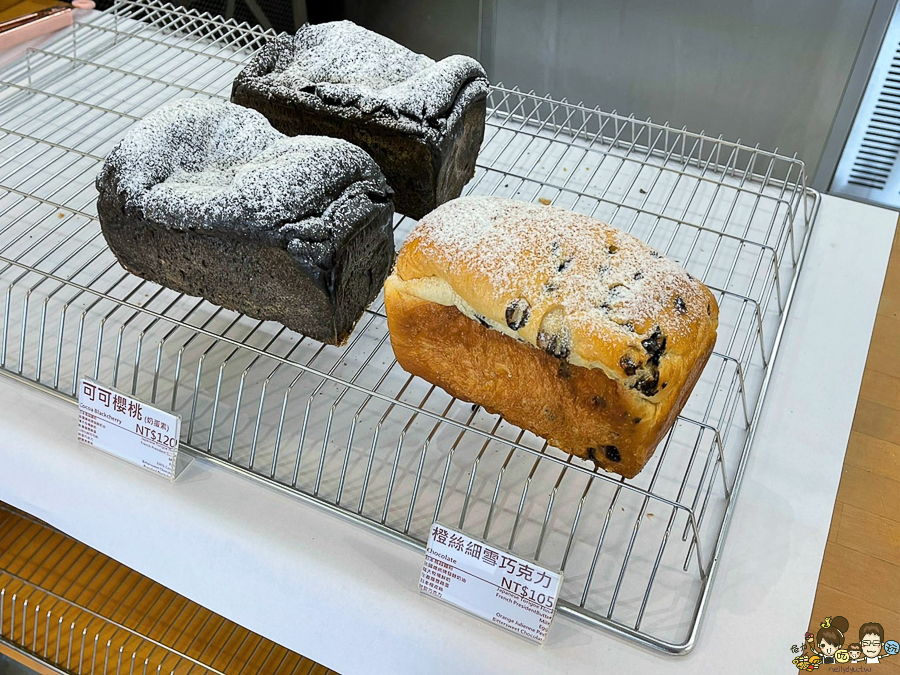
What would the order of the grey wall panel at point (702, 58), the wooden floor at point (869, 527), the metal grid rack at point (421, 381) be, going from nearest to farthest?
1. the metal grid rack at point (421, 381)
2. the wooden floor at point (869, 527)
3. the grey wall panel at point (702, 58)

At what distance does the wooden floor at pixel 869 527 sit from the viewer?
1276 mm

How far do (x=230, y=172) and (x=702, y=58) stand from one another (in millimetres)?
1675

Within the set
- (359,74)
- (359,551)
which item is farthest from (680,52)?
(359,551)

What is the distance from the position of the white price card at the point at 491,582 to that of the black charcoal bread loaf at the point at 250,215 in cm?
37

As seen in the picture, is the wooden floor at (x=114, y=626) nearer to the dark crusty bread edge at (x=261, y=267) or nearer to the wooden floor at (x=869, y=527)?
the dark crusty bread edge at (x=261, y=267)

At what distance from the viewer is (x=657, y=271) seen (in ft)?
3.36

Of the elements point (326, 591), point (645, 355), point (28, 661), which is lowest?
point (28, 661)

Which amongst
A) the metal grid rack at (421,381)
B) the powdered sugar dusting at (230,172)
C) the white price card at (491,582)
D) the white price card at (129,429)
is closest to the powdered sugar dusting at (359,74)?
the powdered sugar dusting at (230,172)

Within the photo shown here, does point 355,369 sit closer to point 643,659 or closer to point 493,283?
point 493,283

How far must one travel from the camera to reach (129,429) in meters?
1.13

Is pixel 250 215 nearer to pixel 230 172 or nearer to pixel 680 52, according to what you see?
pixel 230 172

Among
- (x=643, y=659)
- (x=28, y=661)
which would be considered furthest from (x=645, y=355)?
(x=28, y=661)

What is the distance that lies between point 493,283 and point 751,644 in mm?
530

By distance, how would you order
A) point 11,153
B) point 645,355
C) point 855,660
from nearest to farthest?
point 645,355
point 855,660
point 11,153
